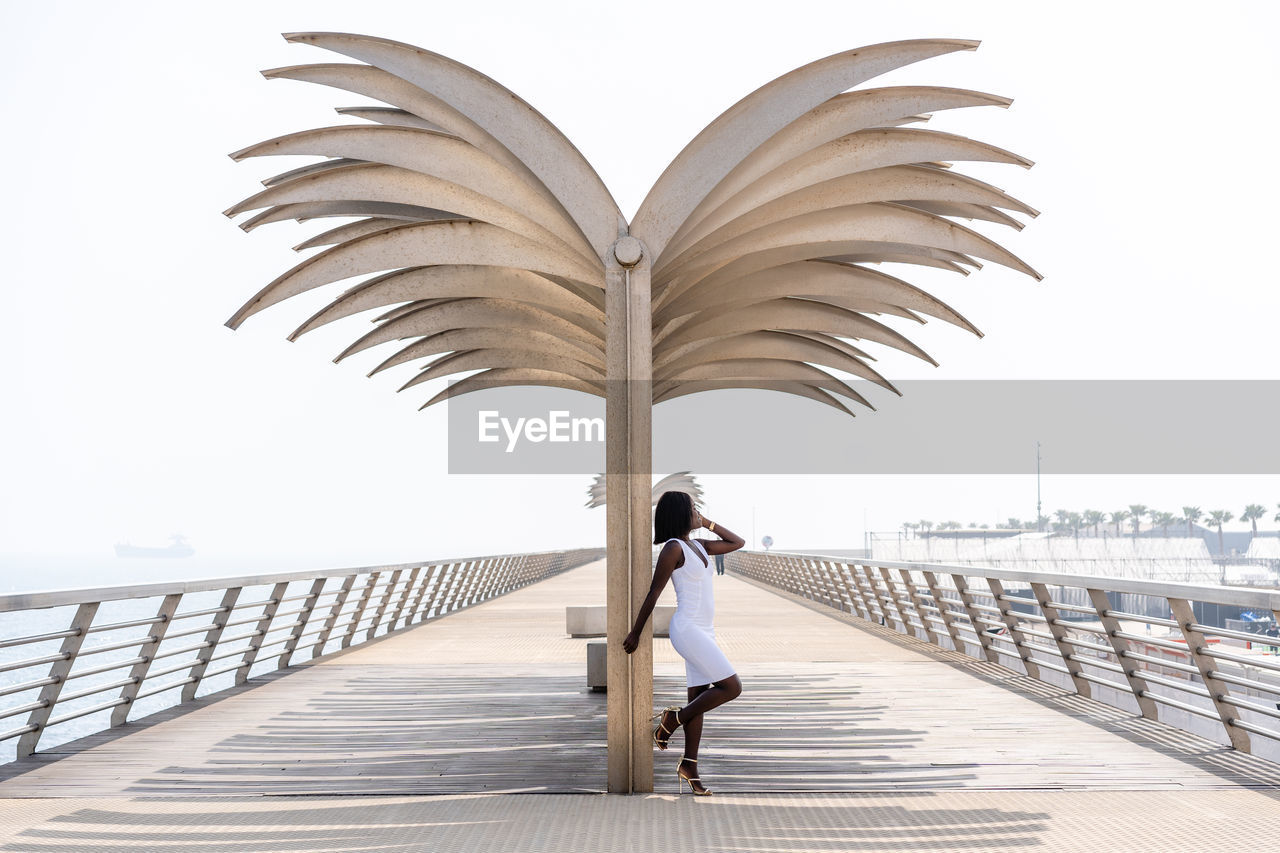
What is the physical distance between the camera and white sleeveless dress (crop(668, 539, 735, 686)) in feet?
18.9

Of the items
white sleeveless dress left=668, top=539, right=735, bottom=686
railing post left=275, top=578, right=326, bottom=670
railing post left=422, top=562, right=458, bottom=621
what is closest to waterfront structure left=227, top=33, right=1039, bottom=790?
white sleeveless dress left=668, top=539, right=735, bottom=686

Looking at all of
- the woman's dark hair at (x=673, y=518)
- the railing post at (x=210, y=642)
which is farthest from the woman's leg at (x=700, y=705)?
the railing post at (x=210, y=642)

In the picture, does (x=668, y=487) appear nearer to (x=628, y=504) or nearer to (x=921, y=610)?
(x=921, y=610)

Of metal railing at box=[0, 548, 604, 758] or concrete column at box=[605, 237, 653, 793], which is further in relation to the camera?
metal railing at box=[0, 548, 604, 758]

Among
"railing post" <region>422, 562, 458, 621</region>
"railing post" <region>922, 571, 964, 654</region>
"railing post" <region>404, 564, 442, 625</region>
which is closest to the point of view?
"railing post" <region>922, 571, 964, 654</region>

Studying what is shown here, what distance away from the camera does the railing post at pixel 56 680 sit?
272 inches

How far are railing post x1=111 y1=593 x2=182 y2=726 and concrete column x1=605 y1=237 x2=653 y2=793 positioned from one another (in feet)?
12.5

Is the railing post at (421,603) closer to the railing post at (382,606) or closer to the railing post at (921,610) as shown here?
the railing post at (382,606)

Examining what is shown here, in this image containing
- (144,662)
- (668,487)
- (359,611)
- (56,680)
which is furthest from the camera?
(668,487)

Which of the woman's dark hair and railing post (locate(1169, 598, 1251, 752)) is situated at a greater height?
the woman's dark hair

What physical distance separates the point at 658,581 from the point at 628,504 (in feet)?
1.79

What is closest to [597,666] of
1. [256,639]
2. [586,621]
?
[586,621]

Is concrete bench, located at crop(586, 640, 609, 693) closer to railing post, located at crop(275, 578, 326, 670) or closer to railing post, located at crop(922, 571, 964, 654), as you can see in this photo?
railing post, located at crop(275, 578, 326, 670)

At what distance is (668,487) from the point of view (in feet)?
148
